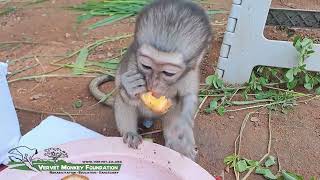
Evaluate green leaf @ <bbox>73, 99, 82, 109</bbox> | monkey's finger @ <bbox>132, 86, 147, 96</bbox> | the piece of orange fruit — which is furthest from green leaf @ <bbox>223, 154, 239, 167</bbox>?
green leaf @ <bbox>73, 99, 82, 109</bbox>

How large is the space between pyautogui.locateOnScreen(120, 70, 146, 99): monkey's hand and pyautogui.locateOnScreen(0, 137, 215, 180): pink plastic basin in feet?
1.01

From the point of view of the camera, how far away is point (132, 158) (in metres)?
2.62

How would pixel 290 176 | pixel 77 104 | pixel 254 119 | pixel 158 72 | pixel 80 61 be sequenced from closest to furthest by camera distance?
pixel 158 72
pixel 290 176
pixel 254 119
pixel 77 104
pixel 80 61

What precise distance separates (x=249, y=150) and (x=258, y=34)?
976 millimetres

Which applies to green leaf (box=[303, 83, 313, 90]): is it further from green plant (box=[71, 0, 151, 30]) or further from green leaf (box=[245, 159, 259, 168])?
green plant (box=[71, 0, 151, 30])

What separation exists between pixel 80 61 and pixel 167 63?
1.83m

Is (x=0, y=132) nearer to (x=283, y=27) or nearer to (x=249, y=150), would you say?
(x=249, y=150)

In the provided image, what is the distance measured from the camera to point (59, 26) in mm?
4805

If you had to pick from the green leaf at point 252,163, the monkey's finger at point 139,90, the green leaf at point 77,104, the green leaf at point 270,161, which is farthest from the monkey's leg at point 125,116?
the green leaf at point 270,161

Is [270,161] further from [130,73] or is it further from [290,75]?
[130,73]

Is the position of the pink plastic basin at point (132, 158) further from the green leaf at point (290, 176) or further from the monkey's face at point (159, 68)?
the green leaf at point (290, 176)

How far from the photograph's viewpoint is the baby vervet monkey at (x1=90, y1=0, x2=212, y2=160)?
8.34 ft

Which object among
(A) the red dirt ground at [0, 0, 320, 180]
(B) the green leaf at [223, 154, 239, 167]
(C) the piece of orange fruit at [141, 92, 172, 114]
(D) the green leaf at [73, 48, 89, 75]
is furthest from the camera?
(D) the green leaf at [73, 48, 89, 75]
